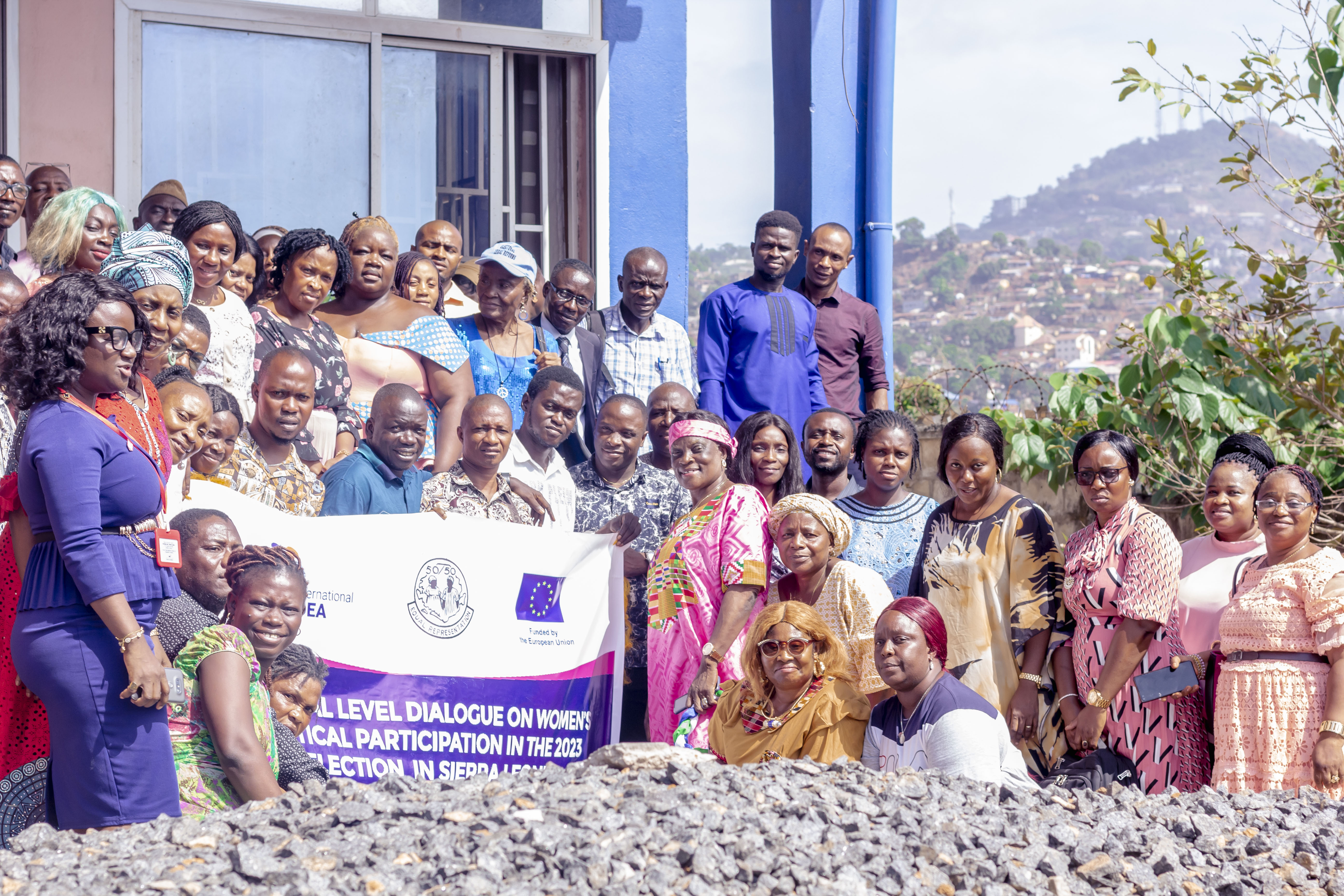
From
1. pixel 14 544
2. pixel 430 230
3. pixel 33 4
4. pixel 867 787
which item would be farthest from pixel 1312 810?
pixel 33 4

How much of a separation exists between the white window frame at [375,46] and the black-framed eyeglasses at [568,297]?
2596 millimetres

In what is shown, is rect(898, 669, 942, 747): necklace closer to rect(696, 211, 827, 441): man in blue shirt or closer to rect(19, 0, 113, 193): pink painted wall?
rect(696, 211, 827, 441): man in blue shirt

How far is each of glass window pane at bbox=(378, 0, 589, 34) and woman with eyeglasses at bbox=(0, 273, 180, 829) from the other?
5623 millimetres

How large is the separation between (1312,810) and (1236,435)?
163 centimetres

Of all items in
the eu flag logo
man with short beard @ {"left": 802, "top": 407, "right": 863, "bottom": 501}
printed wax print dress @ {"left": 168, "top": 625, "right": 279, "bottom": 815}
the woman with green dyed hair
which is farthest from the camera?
man with short beard @ {"left": 802, "top": 407, "right": 863, "bottom": 501}

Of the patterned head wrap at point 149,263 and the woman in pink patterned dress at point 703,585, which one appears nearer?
the patterned head wrap at point 149,263

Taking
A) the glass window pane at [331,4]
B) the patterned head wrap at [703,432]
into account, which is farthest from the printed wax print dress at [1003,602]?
the glass window pane at [331,4]

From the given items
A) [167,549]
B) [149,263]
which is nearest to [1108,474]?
[167,549]

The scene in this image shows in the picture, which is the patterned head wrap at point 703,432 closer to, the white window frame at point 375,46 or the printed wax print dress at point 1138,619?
the printed wax print dress at point 1138,619

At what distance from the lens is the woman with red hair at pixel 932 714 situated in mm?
4188

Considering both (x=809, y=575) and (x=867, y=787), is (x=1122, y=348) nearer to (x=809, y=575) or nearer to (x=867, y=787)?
(x=809, y=575)

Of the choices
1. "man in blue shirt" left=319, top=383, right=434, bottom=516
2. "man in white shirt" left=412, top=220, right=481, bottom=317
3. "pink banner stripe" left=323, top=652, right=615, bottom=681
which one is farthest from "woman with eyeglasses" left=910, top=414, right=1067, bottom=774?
"man in white shirt" left=412, top=220, right=481, bottom=317

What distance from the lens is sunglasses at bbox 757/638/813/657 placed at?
4430 millimetres

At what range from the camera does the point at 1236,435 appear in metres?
5.23
